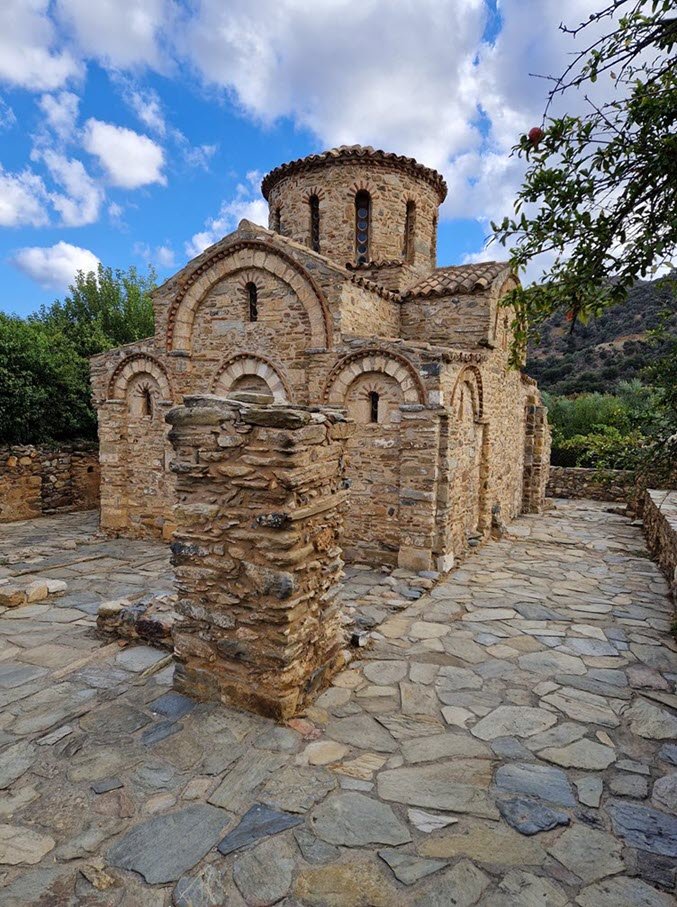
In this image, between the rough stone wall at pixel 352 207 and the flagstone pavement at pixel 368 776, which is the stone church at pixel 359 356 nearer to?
the rough stone wall at pixel 352 207

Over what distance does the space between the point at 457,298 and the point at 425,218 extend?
3248mm

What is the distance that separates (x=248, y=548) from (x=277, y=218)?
35.0 ft

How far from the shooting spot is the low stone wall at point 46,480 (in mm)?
12198

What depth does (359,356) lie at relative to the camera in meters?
8.40

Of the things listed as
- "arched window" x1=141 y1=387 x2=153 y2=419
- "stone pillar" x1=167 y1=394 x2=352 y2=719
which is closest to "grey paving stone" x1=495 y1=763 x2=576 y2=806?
"stone pillar" x1=167 y1=394 x2=352 y2=719

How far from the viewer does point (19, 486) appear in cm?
1238

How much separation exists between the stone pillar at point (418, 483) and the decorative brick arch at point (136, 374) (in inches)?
196

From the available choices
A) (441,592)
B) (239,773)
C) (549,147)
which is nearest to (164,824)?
(239,773)

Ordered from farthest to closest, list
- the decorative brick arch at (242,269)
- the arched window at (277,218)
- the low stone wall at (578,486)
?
the low stone wall at (578,486), the arched window at (277,218), the decorative brick arch at (242,269)

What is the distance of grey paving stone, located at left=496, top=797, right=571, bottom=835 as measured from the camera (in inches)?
110

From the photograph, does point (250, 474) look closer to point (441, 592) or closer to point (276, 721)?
point (276, 721)

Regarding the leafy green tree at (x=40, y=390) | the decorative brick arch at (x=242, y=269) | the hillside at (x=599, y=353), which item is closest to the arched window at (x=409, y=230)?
the decorative brick arch at (x=242, y=269)

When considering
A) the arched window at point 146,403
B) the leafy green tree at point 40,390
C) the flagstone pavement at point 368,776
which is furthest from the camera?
the leafy green tree at point 40,390

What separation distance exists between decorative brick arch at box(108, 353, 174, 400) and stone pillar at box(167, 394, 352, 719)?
6708 mm
